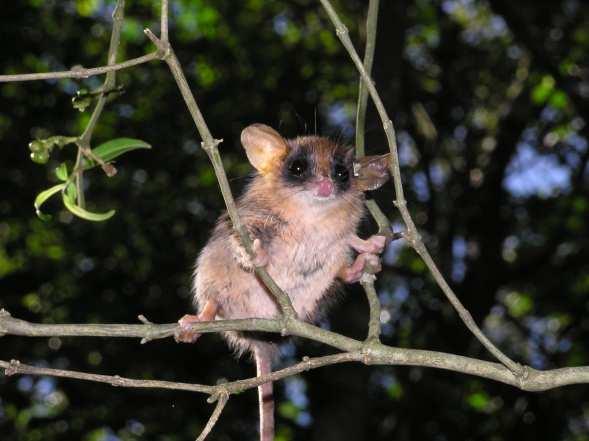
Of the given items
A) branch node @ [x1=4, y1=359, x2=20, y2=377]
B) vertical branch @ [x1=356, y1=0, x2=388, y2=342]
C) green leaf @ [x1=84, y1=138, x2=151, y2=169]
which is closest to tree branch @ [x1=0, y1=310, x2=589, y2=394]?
branch node @ [x1=4, y1=359, x2=20, y2=377]

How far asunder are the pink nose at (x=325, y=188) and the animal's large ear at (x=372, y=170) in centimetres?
15

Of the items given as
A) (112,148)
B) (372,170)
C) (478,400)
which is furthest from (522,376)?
(478,400)

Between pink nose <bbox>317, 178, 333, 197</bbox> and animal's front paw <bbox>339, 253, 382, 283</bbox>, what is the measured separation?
375 mm

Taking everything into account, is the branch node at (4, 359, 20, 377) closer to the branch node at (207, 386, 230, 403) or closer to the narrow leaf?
the branch node at (207, 386, 230, 403)

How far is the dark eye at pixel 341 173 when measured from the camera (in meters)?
4.94

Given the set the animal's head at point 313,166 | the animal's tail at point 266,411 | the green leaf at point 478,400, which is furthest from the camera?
the green leaf at point 478,400

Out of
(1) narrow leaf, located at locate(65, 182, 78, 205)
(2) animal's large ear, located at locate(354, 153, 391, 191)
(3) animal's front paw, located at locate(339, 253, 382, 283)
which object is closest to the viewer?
(1) narrow leaf, located at locate(65, 182, 78, 205)

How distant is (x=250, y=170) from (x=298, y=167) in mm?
4264

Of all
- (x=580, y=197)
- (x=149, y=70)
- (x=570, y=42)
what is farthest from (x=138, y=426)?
(x=570, y=42)

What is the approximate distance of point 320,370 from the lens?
32.3ft

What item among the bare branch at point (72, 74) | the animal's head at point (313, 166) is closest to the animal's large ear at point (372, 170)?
the animal's head at point (313, 166)

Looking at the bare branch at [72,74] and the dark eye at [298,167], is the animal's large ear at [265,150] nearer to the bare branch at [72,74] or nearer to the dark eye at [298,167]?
the dark eye at [298,167]

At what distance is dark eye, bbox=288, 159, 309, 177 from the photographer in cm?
490

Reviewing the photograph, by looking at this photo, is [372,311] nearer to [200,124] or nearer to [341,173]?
[200,124]
